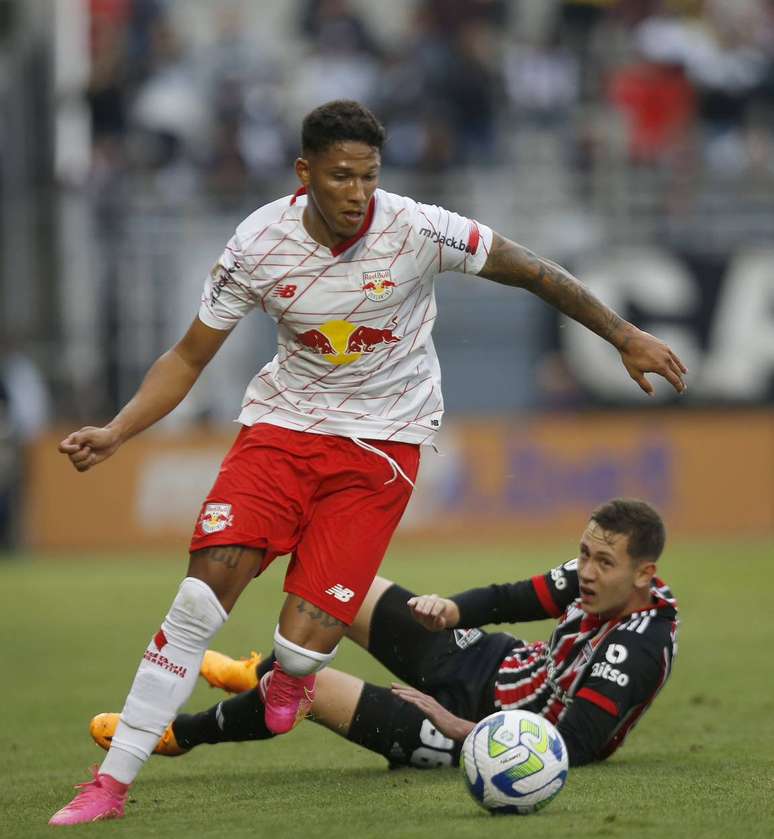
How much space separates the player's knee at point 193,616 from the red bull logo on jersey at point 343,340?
0.98m

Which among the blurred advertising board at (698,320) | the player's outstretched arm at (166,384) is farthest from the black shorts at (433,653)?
the blurred advertising board at (698,320)

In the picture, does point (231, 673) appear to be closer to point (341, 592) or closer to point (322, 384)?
point (341, 592)

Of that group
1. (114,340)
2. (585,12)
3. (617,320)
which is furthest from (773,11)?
(617,320)

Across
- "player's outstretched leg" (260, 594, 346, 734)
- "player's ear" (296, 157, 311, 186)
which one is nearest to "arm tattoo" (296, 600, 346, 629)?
"player's outstretched leg" (260, 594, 346, 734)

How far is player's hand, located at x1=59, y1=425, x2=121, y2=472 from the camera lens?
5.47m

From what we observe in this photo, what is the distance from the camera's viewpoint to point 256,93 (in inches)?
755

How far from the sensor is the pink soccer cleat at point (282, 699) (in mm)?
5758

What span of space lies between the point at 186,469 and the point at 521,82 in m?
6.60

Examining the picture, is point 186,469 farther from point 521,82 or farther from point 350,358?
point 350,358

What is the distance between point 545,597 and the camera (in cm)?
608

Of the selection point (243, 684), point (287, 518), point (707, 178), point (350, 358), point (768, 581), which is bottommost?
point (768, 581)

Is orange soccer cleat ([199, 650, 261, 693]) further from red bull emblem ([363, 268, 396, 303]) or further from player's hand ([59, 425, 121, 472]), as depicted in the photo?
red bull emblem ([363, 268, 396, 303])

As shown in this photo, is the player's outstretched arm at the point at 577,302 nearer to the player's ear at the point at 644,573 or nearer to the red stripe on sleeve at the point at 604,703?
the player's ear at the point at 644,573

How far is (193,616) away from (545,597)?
4.80 feet
